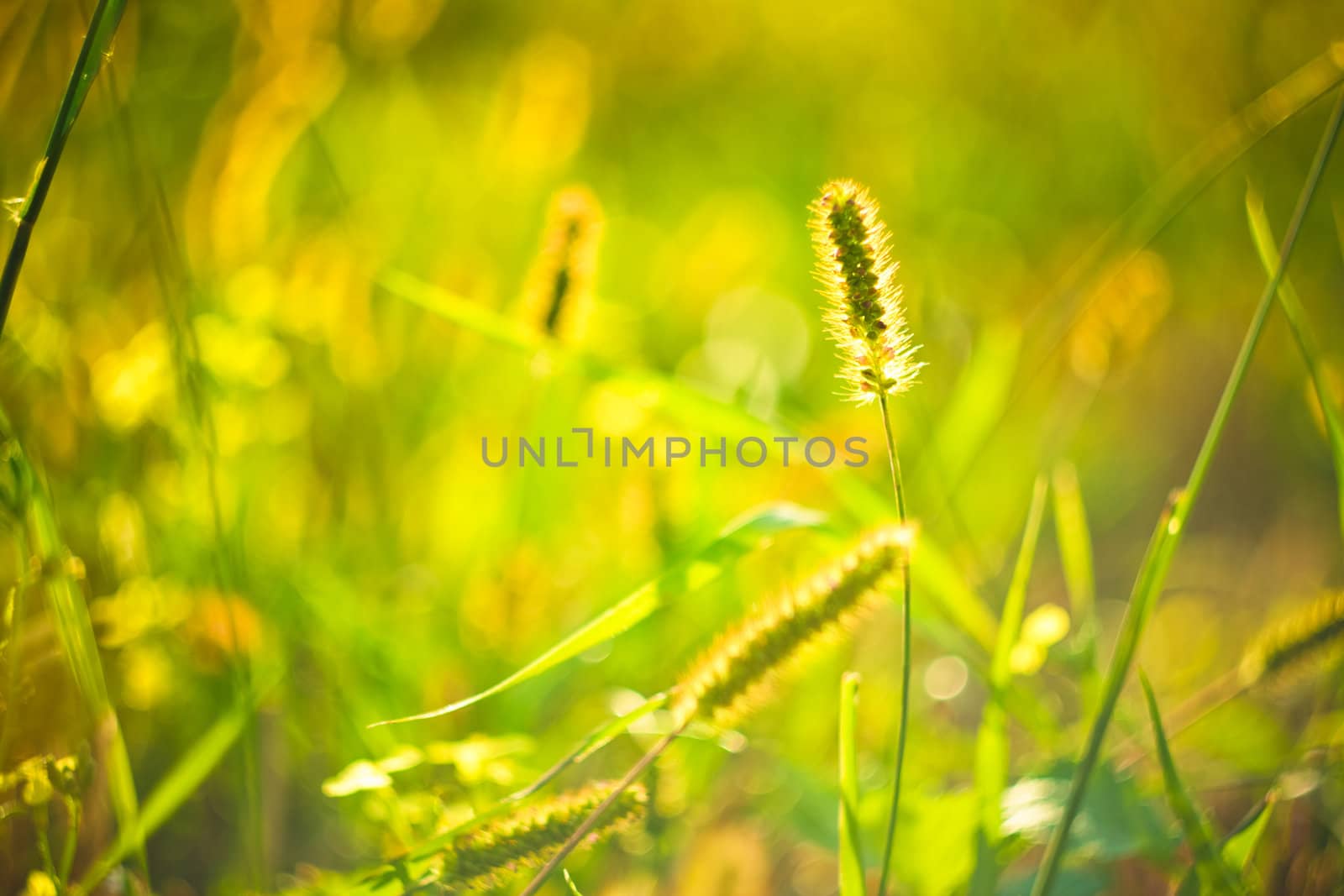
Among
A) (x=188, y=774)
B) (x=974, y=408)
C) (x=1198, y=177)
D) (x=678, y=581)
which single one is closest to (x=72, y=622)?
(x=188, y=774)

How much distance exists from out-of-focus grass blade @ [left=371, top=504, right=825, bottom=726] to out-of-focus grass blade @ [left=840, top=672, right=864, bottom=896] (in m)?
0.16

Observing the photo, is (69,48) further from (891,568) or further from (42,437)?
(891,568)

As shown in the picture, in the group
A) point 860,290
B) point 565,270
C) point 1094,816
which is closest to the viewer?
point 860,290

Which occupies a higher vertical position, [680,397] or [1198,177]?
[1198,177]

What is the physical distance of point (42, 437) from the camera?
3.70ft

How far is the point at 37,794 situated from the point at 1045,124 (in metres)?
2.80

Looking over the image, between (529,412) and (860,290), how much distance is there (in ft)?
3.52

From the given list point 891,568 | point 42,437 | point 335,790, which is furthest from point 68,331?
point 891,568

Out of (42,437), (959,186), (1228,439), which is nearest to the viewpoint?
(42,437)

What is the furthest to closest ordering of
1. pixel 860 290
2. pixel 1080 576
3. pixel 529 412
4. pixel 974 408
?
pixel 529 412 → pixel 974 408 → pixel 1080 576 → pixel 860 290

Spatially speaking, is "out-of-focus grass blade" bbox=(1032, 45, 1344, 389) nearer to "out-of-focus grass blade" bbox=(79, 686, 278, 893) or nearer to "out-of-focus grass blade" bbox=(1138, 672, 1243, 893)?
"out-of-focus grass blade" bbox=(1138, 672, 1243, 893)

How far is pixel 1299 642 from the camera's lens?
816 mm

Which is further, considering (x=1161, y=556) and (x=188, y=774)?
(x=188, y=774)

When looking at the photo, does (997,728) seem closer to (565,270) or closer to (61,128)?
(565,270)
